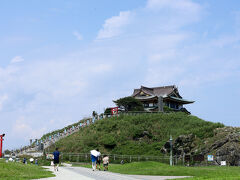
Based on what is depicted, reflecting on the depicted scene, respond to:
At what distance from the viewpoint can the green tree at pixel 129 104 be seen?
73.2 m

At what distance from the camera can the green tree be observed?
2881 inches

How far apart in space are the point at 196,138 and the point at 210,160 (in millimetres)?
9705

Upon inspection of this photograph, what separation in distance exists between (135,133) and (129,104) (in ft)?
52.9

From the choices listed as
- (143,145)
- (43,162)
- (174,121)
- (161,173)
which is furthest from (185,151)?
(161,173)

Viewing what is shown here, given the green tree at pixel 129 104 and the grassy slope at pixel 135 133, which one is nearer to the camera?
the grassy slope at pixel 135 133

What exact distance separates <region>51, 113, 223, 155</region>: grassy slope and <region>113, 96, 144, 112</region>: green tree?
23.3 ft

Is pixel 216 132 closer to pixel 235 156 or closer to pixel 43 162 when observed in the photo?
pixel 235 156

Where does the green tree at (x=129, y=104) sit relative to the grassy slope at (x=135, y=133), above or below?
above

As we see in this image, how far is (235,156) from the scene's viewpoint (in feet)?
139

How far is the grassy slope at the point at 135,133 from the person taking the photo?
54219 mm

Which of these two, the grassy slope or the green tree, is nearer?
the grassy slope

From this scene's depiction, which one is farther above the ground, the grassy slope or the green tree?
the green tree

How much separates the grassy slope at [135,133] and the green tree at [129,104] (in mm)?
7094

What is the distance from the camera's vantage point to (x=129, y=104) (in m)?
74.2
